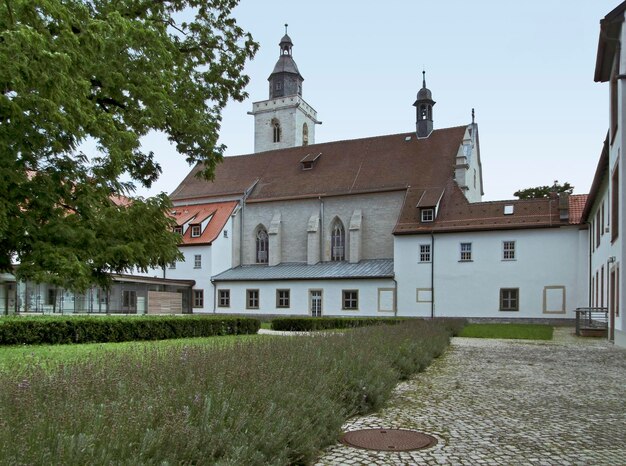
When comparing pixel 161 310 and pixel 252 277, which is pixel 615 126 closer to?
pixel 252 277

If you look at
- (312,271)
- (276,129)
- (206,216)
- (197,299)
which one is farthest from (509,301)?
(276,129)

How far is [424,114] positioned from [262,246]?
54.5ft

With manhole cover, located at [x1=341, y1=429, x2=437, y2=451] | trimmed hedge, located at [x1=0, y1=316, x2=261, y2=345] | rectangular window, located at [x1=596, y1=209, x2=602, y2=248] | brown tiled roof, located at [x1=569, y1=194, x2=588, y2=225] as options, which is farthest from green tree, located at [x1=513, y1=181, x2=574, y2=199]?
manhole cover, located at [x1=341, y1=429, x2=437, y2=451]

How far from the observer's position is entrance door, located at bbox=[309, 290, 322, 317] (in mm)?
39500

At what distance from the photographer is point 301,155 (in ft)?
162

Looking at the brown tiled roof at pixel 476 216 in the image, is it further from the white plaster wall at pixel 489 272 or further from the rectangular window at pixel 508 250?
the rectangular window at pixel 508 250

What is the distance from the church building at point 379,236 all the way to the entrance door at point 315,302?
0.08 meters

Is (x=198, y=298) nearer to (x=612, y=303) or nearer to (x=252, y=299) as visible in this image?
(x=252, y=299)

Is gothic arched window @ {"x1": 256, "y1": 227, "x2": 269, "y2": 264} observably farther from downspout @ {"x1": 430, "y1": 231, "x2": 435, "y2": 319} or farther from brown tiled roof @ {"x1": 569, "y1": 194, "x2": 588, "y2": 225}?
brown tiled roof @ {"x1": 569, "y1": 194, "x2": 588, "y2": 225}

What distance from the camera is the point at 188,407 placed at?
3.97 m

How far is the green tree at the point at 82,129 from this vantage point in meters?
9.03

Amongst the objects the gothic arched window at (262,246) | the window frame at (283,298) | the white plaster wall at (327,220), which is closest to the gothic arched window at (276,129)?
the white plaster wall at (327,220)

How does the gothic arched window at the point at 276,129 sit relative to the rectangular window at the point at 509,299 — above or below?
above

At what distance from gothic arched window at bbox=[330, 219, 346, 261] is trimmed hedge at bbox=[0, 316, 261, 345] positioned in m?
22.4
